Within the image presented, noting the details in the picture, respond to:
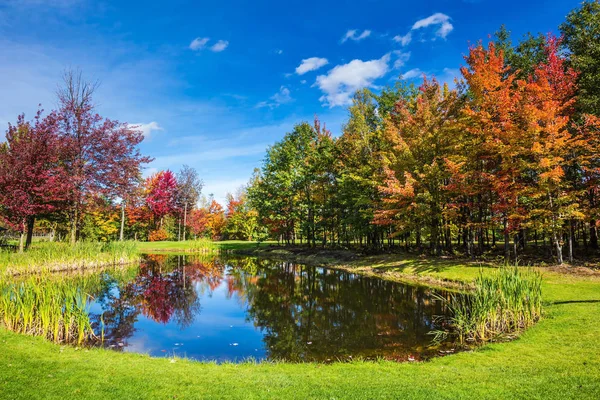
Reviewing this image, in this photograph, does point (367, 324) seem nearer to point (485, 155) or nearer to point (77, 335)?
point (77, 335)

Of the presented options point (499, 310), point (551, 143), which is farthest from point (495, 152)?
point (499, 310)

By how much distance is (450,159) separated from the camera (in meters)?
20.1

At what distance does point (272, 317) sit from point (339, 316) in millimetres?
2552

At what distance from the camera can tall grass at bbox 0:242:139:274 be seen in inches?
669

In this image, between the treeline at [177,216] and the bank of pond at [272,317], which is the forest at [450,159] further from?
the treeline at [177,216]

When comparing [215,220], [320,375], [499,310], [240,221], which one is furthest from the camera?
[215,220]

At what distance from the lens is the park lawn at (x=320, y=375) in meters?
5.20

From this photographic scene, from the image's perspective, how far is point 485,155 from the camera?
63.6ft

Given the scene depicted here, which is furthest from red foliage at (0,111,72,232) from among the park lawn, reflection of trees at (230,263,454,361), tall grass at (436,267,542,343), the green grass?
tall grass at (436,267,542,343)

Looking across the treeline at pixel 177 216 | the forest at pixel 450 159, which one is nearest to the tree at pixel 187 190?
the treeline at pixel 177 216

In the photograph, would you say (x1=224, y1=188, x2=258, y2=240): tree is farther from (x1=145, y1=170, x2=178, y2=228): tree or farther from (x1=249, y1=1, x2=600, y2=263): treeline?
(x1=249, y1=1, x2=600, y2=263): treeline

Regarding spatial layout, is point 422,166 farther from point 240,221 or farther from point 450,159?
point 240,221

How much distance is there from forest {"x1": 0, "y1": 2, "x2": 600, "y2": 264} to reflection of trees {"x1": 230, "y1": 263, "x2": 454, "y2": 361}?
6493 millimetres

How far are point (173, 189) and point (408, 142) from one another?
41.4m
